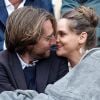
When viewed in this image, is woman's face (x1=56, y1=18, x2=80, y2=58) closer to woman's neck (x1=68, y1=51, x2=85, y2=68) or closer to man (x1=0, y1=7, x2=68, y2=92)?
woman's neck (x1=68, y1=51, x2=85, y2=68)

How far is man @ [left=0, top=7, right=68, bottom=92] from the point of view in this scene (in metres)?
2.27

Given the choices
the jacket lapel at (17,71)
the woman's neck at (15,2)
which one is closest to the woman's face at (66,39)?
the jacket lapel at (17,71)

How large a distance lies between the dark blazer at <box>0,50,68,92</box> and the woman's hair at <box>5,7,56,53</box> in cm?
8

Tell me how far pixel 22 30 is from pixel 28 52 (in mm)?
160

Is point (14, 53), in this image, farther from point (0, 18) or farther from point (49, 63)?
point (0, 18)

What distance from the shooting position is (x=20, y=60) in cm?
233

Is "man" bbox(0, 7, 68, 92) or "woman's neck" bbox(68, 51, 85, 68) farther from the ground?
"man" bbox(0, 7, 68, 92)

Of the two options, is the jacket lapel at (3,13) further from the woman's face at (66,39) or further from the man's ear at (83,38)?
the man's ear at (83,38)

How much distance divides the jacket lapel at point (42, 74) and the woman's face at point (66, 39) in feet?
0.74

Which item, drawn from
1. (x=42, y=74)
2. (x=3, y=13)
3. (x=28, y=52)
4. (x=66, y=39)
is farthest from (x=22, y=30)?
(x=3, y=13)

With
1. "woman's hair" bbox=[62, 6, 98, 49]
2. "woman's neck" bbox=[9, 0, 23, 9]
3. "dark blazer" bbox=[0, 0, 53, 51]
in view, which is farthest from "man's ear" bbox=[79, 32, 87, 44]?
"woman's neck" bbox=[9, 0, 23, 9]

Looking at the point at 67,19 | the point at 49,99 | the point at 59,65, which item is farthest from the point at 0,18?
the point at 49,99

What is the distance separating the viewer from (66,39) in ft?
8.42

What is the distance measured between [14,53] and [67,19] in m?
0.49
